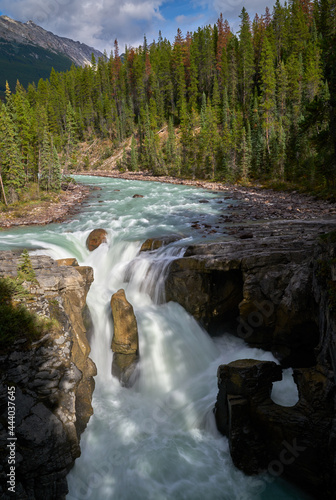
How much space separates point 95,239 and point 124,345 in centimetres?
847

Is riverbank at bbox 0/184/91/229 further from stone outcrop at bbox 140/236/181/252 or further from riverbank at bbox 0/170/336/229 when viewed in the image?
stone outcrop at bbox 140/236/181/252

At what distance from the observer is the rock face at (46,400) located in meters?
5.57

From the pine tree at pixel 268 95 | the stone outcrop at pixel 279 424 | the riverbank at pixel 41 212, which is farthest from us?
the pine tree at pixel 268 95

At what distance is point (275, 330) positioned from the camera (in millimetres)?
9641

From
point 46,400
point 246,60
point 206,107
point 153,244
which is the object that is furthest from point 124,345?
point 246,60

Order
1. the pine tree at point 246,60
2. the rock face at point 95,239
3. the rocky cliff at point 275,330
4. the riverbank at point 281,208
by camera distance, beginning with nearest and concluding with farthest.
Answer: the rocky cliff at point 275,330 → the rock face at point 95,239 → the riverbank at point 281,208 → the pine tree at point 246,60

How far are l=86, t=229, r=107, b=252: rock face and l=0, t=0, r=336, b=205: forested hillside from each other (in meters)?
11.3

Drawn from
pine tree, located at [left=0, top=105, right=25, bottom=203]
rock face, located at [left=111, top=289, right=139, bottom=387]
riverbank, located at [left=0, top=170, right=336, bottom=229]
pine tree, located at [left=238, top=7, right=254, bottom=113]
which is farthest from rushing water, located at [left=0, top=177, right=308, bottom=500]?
pine tree, located at [left=238, top=7, right=254, bottom=113]

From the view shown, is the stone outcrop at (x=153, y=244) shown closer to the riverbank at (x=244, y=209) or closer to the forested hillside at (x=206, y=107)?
the riverbank at (x=244, y=209)

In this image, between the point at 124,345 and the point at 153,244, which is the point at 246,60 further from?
the point at 124,345

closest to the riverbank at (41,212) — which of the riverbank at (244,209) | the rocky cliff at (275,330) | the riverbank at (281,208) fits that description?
the riverbank at (244,209)

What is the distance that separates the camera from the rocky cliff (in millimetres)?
6289

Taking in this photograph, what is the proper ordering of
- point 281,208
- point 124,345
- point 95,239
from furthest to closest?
point 281,208 → point 95,239 → point 124,345

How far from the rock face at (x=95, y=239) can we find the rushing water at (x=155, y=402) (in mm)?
433
